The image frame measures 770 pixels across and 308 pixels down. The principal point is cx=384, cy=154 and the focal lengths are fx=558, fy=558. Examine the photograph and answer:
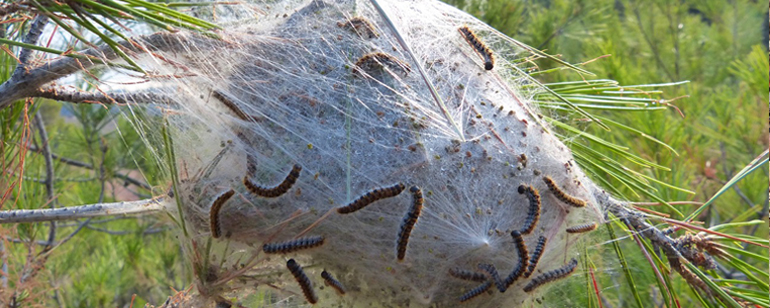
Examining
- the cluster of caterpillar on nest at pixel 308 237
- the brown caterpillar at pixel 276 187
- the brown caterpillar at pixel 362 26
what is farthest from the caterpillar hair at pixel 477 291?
the brown caterpillar at pixel 362 26

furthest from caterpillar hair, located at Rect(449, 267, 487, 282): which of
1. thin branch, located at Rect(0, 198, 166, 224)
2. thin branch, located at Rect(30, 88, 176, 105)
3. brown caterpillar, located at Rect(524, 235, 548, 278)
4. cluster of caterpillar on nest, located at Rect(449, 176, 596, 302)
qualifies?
thin branch, located at Rect(30, 88, 176, 105)

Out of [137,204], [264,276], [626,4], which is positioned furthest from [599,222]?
[626,4]

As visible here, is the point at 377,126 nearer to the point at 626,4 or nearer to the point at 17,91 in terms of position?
the point at 17,91

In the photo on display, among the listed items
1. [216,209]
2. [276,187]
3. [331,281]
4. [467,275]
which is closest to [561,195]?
[467,275]

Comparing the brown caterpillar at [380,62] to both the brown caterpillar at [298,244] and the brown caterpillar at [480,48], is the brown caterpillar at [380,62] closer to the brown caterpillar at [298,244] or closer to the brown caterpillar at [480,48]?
the brown caterpillar at [480,48]

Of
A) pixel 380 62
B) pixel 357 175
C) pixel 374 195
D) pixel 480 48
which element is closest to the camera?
pixel 374 195

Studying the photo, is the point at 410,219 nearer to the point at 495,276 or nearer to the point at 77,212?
the point at 495,276
